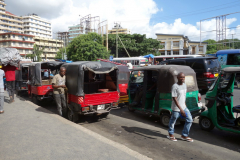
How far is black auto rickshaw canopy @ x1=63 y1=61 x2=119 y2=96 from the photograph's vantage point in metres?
6.70

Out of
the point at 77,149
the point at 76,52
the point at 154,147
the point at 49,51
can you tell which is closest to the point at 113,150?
the point at 77,149

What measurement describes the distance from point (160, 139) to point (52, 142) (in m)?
2.85

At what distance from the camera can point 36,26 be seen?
365ft

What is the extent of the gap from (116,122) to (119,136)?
1.52 m

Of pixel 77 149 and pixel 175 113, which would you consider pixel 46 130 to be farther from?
pixel 175 113

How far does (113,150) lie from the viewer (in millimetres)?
4141

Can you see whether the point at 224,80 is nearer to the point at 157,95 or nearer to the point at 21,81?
the point at 157,95

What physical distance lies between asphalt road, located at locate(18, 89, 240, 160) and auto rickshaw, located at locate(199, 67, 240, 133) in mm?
460

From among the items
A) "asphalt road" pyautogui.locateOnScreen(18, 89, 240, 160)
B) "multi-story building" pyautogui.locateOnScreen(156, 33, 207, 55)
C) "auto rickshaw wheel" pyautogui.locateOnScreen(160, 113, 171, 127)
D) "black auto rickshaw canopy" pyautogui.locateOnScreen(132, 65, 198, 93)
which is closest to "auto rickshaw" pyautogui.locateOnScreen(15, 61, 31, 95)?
"asphalt road" pyautogui.locateOnScreen(18, 89, 240, 160)

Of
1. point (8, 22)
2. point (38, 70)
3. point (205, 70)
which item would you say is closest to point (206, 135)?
point (205, 70)

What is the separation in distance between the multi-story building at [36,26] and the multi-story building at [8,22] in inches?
211

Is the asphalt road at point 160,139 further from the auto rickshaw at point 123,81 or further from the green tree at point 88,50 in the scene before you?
the green tree at point 88,50

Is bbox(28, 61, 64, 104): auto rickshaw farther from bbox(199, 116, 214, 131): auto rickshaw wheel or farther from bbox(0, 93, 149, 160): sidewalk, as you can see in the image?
bbox(199, 116, 214, 131): auto rickshaw wheel

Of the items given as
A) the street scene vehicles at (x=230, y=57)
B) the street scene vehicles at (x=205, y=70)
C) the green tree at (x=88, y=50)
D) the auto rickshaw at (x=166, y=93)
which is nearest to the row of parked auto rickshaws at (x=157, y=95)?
the auto rickshaw at (x=166, y=93)
